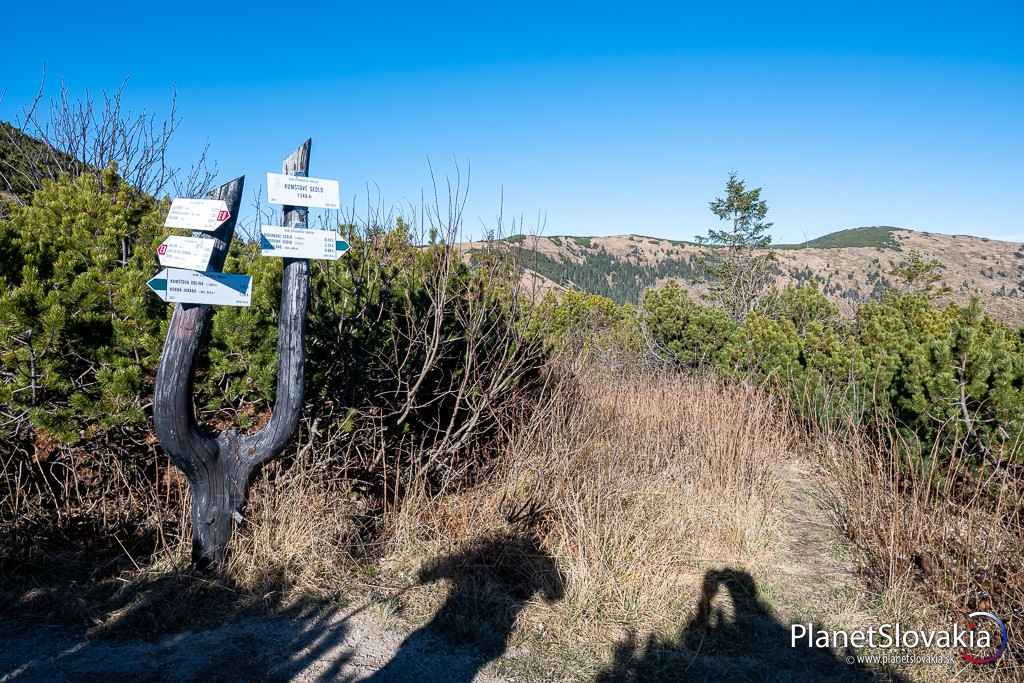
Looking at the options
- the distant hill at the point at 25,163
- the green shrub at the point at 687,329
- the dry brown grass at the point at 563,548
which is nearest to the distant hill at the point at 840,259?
the green shrub at the point at 687,329

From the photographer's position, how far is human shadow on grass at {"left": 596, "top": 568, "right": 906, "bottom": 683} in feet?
10.3

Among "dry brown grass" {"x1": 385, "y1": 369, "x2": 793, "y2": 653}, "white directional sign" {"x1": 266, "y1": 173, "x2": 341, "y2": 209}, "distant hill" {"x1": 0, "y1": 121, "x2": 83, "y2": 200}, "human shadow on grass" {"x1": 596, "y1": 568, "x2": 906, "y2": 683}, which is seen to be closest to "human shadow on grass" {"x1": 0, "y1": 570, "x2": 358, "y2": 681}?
"dry brown grass" {"x1": 385, "y1": 369, "x2": 793, "y2": 653}

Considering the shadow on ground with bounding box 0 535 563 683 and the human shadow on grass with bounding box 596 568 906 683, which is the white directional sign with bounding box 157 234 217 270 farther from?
the human shadow on grass with bounding box 596 568 906 683

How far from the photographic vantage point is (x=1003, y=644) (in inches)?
126

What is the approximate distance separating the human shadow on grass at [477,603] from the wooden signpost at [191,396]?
1.21 meters

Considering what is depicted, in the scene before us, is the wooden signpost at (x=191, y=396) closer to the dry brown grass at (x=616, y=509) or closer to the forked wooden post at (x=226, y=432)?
the forked wooden post at (x=226, y=432)

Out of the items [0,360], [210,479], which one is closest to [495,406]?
[210,479]

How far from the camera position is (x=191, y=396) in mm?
3305

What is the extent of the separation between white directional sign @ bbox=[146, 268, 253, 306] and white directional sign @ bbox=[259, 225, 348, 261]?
216 mm

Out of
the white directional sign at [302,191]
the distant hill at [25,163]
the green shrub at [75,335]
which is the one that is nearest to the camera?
the white directional sign at [302,191]

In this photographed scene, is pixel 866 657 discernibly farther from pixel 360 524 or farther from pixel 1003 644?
pixel 360 524

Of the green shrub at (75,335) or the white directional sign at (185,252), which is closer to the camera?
the white directional sign at (185,252)

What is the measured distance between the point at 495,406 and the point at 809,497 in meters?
3.20

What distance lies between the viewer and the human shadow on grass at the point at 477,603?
3057 mm
